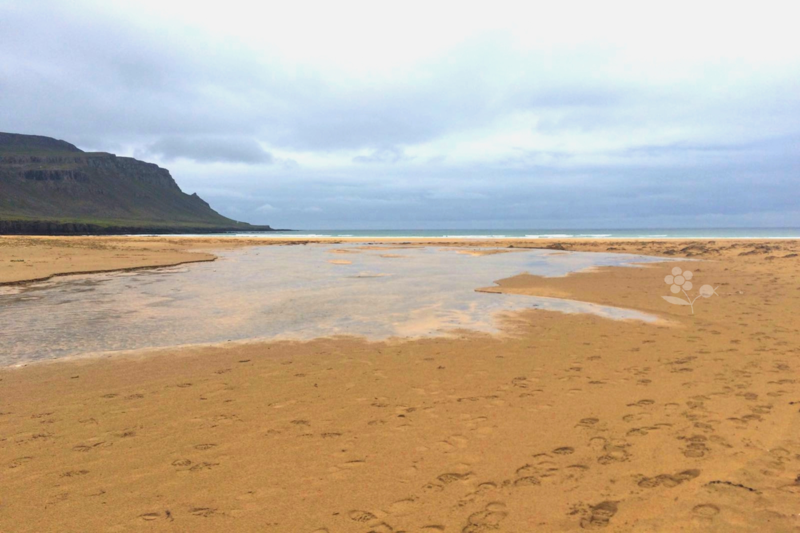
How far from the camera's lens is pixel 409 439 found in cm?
526

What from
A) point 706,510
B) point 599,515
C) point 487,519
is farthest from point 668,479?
point 487,519

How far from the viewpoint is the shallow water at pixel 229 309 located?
10.4m

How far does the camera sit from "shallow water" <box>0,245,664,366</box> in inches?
411

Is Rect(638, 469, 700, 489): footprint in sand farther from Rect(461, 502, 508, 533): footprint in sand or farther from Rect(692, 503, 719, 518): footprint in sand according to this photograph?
Rect(461, 502, 508, 533): footprint in sand

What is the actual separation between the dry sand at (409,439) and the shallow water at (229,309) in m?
1.74

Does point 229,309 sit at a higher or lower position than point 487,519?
higher

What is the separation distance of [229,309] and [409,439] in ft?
34.8

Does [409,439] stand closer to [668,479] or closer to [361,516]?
[361,516]

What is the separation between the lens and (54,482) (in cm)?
432

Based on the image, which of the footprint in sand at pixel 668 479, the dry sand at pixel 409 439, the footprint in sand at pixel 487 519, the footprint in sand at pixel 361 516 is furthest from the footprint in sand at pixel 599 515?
the footprint in sand at pixel 361 516

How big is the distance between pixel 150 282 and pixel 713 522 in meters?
22.2

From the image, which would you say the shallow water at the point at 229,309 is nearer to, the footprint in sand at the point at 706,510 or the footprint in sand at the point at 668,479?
the footprint in sand at the point at 668,479

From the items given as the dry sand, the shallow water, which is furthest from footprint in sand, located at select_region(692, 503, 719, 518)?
the shallow water

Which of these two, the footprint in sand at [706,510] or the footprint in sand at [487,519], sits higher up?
the footprint in sand at [706,510]
